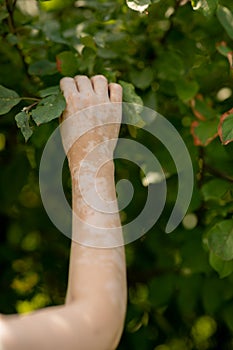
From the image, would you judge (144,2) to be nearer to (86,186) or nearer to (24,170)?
(86,186)

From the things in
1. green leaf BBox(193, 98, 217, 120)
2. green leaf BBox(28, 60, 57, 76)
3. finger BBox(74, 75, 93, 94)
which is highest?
finger BBox(74, 75, 93, 94)

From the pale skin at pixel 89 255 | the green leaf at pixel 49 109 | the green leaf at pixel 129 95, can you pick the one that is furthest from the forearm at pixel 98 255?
the green leaf at pixel 129 95

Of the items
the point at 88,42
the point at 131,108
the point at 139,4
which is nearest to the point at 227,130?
the point at 131,108

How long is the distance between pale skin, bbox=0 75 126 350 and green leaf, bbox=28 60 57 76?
13.1 inches

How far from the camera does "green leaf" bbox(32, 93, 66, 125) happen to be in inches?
52.2

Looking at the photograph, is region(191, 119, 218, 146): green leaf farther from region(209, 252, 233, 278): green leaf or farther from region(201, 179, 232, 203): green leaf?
region(209, 252, 233, 278): green leaf

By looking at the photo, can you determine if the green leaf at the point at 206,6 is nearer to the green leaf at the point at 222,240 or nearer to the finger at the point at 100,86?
the finger at the point at 100,86

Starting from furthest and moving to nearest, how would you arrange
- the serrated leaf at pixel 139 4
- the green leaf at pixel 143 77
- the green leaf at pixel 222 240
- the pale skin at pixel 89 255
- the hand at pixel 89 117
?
the green leaf at pixel 143 77
the green leaf at pixel 222 240
the serrated leaf at pixel 139 4
the hand at pixel 89 117
the pale skin at pixel 89 255

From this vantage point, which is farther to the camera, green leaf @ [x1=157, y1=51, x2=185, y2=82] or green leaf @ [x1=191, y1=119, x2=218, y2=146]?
green leaf @ [x1=157, y1=51, x2=185, y2=82]

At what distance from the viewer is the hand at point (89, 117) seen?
130 centimetres

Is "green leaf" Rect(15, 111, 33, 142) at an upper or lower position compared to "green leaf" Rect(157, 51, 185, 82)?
upper

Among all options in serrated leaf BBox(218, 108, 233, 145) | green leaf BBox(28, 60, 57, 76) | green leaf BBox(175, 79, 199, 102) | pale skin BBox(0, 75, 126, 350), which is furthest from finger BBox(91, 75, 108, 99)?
green leaf BBox(175, 79, 199, 102)

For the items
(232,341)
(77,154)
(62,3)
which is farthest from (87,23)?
(232,341)

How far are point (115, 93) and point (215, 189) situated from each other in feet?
1.42
